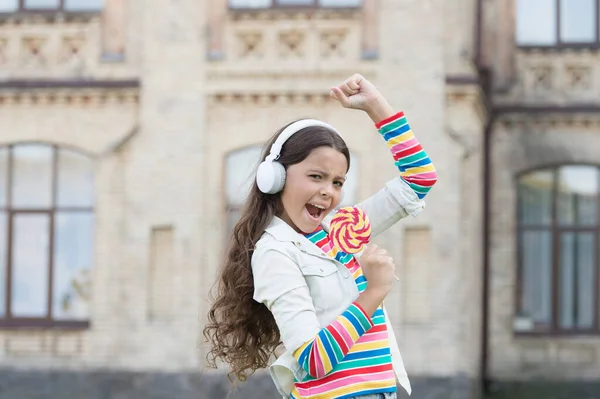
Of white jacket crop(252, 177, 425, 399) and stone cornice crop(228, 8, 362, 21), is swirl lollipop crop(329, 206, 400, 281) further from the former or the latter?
stone cornice crop(228, 8, 362, 21)

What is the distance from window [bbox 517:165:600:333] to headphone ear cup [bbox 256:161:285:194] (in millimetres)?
13950

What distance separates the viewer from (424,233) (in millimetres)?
15398

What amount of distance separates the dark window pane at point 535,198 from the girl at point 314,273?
13514 millimetres

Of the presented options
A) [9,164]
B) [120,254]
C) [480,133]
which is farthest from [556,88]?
[9,164]

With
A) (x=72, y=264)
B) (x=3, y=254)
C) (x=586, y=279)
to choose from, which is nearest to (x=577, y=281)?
(x=586, y=279)

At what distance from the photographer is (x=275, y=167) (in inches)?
161

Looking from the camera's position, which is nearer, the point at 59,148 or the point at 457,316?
the point at 457,316

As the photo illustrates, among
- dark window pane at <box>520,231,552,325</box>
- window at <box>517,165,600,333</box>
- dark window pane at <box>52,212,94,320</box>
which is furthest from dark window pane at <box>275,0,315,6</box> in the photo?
dark window pane at <box>520,231,552,325</box>

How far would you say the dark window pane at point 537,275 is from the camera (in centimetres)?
1764

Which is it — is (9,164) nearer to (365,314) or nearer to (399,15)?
(399,15)

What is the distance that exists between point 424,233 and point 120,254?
156 inches

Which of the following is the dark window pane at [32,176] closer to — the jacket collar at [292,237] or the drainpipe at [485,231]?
the drainpipe at [485,231]

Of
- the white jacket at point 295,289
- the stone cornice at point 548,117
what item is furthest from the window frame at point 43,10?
the white jacket at point 295,289

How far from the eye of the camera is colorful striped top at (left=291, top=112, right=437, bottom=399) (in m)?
3.81
